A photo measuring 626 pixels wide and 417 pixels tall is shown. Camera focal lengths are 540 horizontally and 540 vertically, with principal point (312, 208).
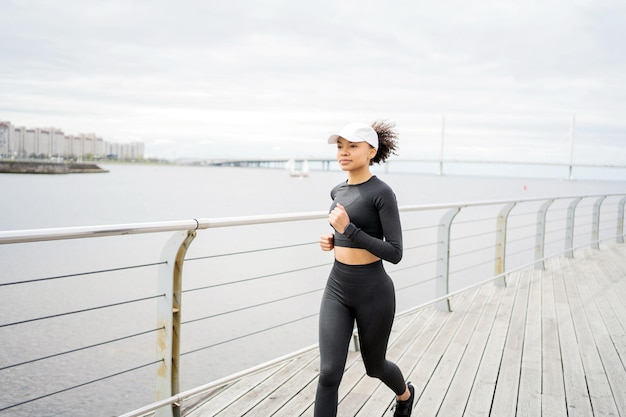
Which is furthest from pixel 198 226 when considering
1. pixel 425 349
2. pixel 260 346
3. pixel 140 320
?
pixel 140 320

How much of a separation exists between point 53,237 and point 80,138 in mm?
50281

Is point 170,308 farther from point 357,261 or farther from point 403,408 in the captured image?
point 403,408

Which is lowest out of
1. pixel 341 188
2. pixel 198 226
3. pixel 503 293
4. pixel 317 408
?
pixel 503 293

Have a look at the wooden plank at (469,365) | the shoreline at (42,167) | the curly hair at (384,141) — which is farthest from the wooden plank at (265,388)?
the shoreline at (42,167)

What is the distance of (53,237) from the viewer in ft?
6.12

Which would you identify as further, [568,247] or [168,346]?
[568,247]

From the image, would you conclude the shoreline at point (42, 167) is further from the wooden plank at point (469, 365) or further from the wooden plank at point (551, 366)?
the wooden plank at point (551, 366)

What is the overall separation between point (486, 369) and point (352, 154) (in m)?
2.04

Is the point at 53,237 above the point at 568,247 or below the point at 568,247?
above

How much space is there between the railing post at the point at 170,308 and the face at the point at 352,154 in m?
0.75

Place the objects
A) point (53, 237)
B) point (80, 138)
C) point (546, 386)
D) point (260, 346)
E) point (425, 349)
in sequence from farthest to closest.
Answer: point (80, 138), point (260, 346), point (425, 349), point (546, 386), point (53, 237)

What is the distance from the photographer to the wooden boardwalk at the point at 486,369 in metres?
2.82

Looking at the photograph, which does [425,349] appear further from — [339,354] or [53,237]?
[53,237]

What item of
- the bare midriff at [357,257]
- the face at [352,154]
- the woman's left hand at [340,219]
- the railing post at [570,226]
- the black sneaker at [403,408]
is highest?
the face at [352,154]
